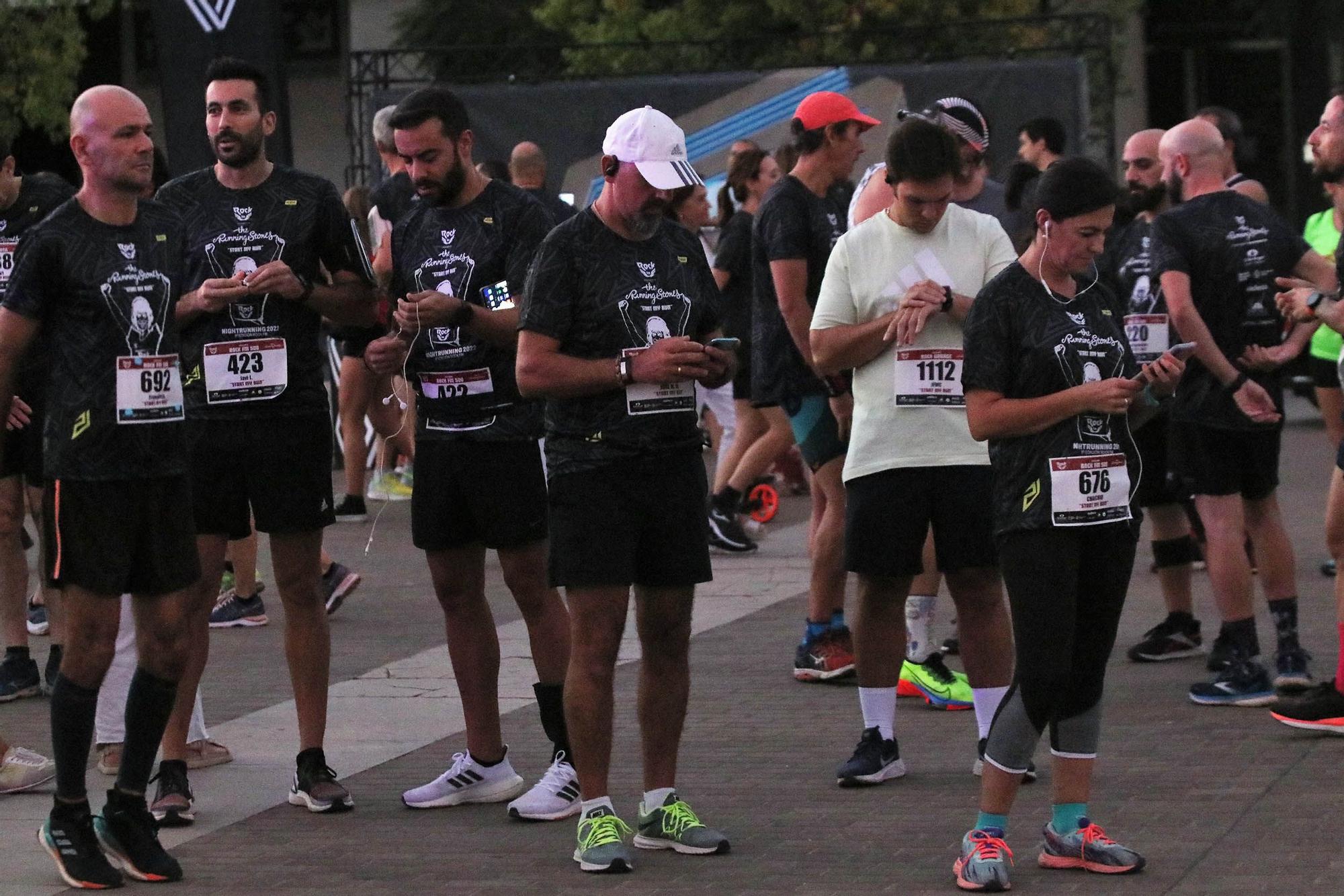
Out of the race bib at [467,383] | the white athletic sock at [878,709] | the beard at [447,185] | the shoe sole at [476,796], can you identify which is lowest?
the shoe sole at [476,796]

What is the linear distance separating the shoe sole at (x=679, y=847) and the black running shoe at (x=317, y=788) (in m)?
1.06

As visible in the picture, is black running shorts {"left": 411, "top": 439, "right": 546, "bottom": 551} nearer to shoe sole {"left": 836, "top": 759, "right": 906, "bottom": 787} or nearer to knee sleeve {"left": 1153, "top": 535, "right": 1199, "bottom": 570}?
shoe sole {"left": 836, "top": 759, "right": 906, "bottom": 787}

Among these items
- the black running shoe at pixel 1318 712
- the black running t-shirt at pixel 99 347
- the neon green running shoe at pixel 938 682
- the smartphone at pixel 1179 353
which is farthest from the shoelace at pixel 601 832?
the black running shoe at pixel 1318 712

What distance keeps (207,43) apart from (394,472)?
12.8 feet

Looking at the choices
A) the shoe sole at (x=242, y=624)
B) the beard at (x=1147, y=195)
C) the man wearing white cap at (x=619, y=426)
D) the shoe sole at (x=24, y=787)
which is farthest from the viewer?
the shoe sole at (x=242, y=624)

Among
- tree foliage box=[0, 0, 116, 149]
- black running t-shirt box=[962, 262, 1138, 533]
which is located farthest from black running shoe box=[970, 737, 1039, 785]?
tree foliage box=[0, 0, 116, 149]

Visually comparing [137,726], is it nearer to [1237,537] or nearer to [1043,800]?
[1043,800]

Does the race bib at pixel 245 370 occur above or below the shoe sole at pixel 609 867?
above

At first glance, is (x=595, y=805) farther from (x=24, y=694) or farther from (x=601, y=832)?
(x=24, y=694)

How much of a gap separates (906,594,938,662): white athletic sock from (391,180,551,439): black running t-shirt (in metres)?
2.17

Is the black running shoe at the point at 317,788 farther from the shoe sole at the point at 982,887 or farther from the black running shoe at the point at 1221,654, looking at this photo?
the black running shoe at the point at 1221,654

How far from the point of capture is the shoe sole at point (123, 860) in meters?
6.04

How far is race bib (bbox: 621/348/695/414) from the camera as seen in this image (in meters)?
6.05

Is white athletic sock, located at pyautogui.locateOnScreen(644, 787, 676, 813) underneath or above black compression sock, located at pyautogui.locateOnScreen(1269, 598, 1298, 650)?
A: underneath
